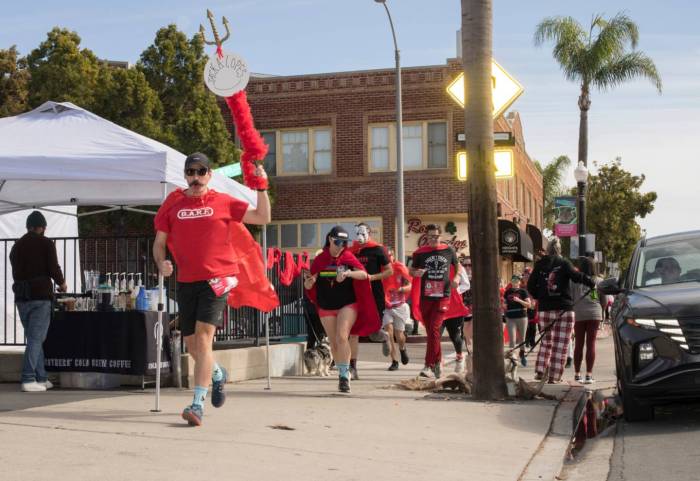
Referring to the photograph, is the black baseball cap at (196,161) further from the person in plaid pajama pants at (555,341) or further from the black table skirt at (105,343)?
the person in plaid pajama pants at (555,341)

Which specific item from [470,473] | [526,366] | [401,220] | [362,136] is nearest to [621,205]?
[362,136]

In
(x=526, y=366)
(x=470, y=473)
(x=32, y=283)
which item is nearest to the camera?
(x=470, y=473)

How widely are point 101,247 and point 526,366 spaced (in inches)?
261

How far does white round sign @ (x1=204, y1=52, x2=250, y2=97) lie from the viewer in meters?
9.93

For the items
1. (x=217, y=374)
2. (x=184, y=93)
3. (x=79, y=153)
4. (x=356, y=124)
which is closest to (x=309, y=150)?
(x=356, y=124)

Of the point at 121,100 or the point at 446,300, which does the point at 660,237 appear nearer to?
the point at 446,300

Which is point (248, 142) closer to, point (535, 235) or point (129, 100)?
point (535, 235)

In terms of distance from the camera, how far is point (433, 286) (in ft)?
44.6

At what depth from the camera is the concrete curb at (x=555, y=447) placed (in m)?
7.17

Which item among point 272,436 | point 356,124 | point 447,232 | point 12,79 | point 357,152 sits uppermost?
point 12,79

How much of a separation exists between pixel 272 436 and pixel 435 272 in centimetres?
598

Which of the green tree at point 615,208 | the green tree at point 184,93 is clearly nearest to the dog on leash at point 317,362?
the green tree at point 184,93

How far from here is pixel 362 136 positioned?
37.4 m

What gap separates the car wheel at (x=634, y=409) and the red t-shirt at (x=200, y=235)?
Answer: 3.44 m
